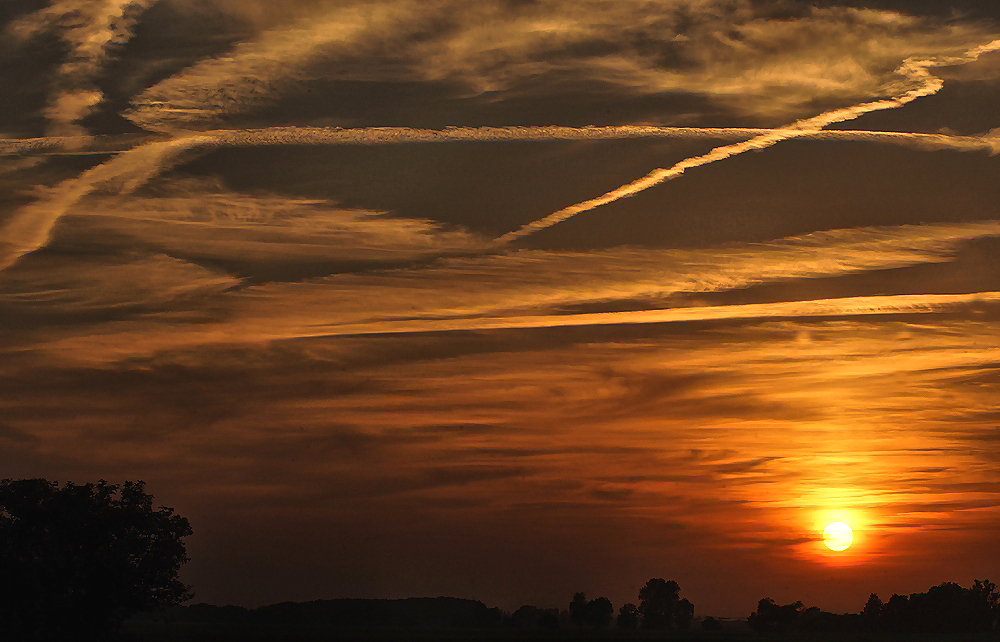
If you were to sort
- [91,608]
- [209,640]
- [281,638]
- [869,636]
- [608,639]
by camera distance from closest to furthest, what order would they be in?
[91,608] → [209,640] → [281,638] → [608,639] → [869,636]

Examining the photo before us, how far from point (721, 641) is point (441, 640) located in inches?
2185

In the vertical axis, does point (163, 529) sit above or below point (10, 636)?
above

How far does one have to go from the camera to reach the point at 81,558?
227 ft

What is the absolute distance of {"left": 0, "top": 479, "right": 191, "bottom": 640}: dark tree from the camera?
66938 millimetres

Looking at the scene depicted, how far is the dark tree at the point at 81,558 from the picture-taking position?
66.9 meters

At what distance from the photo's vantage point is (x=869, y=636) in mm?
190875

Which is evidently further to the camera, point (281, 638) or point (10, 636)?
point (281, 638)

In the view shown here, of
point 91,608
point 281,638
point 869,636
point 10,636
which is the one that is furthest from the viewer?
point 869,636

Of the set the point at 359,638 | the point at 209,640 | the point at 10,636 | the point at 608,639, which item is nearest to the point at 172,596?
the point at 10,636

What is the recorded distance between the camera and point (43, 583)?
67.3 meters

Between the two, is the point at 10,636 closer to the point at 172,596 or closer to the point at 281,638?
the point at 172,596

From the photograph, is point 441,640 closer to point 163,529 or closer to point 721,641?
point 721,641

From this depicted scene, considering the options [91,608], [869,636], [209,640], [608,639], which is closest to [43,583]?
[91,608]

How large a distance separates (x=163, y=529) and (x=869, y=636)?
15883cm
